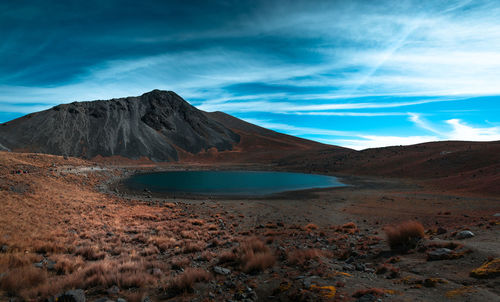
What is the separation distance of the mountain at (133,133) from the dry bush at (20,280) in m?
103

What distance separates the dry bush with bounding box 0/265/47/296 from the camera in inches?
247

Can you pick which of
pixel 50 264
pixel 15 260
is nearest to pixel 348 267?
pixel 50 264

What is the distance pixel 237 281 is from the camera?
23.8 feet

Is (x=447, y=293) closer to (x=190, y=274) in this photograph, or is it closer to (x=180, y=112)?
(x=190, y=274)

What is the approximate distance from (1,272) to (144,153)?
348 ft

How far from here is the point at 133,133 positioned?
383ft

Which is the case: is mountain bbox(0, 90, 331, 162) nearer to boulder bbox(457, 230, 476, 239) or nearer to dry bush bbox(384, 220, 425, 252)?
dry bush bbox(384, 220, 425, 252)

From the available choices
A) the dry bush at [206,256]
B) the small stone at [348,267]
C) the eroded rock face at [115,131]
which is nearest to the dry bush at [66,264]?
the dry bush at [206,256]

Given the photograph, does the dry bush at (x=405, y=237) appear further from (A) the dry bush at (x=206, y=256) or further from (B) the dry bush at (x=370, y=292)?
(A) the dry bush at (x=206, y=256)

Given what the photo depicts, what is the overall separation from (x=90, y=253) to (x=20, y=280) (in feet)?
10.4

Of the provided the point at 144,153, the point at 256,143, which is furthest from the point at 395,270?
the point at 256,143

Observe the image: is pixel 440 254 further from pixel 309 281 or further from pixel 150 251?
pixel 150 251

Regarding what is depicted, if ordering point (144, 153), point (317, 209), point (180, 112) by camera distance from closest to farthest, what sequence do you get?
point (317, 209) < point (144, 153) < point (180, 112)

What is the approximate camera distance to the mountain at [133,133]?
100 m
